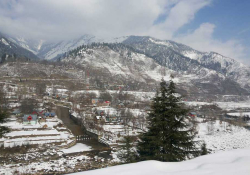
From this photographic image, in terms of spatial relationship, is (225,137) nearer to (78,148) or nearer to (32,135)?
(78,148)

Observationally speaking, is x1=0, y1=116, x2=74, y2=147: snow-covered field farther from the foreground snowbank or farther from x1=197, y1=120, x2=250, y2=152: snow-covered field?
the foreground snowbank

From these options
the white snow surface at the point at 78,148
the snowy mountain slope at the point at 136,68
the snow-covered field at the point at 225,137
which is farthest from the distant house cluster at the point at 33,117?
the snowy mountain slope at the point at 136,68

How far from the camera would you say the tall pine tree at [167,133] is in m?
6.93

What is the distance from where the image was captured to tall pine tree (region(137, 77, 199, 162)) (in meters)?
6.93

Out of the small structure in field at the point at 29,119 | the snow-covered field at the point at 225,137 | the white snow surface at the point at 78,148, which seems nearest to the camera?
the white snow surface at the point at 78,148

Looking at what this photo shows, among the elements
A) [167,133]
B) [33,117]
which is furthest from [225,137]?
[33,117]

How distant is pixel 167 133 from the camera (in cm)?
720

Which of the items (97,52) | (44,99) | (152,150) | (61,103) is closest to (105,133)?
(152,150)

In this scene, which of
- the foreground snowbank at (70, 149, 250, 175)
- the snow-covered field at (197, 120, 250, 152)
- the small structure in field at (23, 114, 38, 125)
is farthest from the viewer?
the small structure in field at (23, 114, 38, 125)

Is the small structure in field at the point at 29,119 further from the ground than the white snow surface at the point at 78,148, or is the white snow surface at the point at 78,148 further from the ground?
the small structure in field at the point at 29,119

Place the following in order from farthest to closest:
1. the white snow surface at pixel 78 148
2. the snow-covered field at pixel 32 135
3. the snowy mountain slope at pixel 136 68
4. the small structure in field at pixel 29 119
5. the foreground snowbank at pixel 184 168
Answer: the snowy mountain slope at pixel 136 68, the small structure in field at pixel 29 119, the snow-covered field at pixel 32 135, the white snow surface at pixel 78 148, the foreground snowbank at pixel 184 168

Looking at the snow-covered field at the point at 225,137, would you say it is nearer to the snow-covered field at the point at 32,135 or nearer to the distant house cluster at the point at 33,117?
the snow-covered field at the point at 32,135

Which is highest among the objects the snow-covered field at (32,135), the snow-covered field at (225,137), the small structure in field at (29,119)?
the small structure in field at (29,119)

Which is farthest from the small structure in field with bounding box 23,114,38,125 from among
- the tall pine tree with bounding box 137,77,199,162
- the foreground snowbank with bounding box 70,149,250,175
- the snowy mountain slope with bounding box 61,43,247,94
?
the snowy mountain slope with bounding box 61,43,247,94
